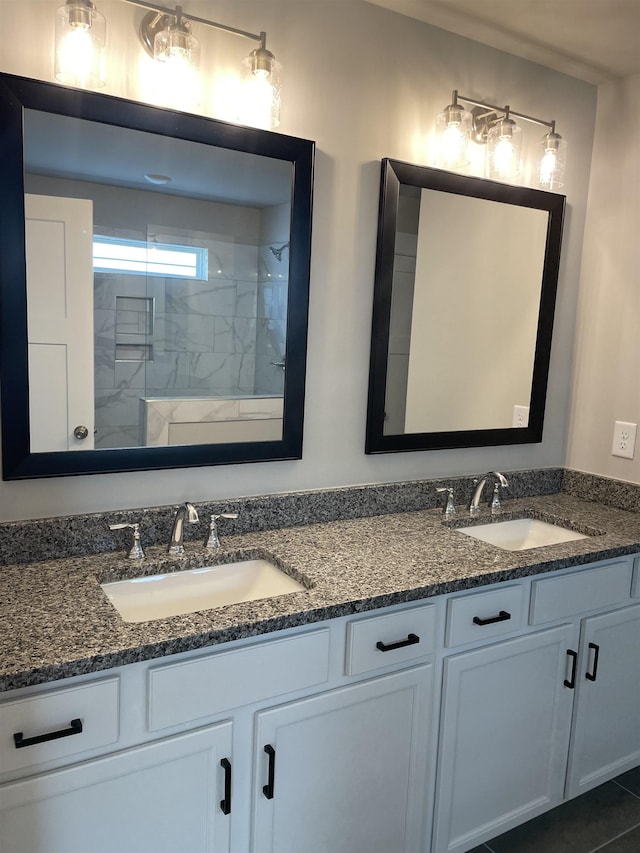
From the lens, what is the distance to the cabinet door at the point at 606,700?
195 cm

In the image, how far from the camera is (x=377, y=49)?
191 centimetres

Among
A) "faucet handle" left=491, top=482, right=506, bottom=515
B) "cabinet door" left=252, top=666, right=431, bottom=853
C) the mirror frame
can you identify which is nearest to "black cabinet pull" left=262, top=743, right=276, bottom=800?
"cabinet door" left=252, top=666, right=431, bottom=853

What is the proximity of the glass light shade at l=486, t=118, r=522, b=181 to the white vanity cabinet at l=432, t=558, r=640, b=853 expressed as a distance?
4.21ft

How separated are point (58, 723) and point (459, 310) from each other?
1.67 meters

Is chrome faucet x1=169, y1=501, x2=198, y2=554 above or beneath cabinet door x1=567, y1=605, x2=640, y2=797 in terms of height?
above

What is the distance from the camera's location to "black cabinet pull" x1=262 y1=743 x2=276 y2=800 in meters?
1.38

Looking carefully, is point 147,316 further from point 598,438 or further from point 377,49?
point 598,438

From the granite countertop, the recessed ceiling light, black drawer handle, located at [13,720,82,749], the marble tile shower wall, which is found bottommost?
black drawer handle, located at [13,720,82,749]

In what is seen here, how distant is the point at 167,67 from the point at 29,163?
1.33 ft

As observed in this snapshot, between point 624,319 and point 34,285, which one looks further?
point 624,319

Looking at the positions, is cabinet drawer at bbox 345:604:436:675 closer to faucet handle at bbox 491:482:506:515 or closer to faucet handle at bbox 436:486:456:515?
faucet handle at bbox 436:486:456:515

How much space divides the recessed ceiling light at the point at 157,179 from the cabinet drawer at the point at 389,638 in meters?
1.14

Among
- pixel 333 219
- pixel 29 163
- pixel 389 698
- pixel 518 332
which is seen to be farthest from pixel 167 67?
pixel 389 698

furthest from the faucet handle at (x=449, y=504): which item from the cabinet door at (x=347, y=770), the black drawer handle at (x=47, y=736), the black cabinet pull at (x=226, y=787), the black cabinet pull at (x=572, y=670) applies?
the black drawer handle at (x=47, y=736)
